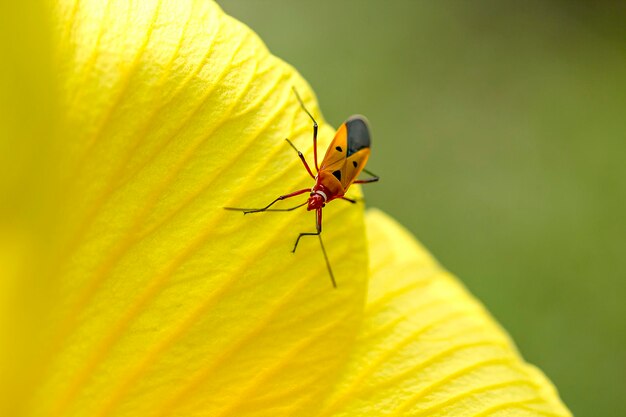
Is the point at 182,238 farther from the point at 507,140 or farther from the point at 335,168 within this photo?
the point at 507,140

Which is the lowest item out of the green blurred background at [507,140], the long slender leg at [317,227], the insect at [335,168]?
the green blurred background at [507,140]

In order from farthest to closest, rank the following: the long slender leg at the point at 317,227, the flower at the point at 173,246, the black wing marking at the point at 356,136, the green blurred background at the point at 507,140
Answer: the green blurred background at the point at 507,140 < the black wing marking at the point at 356,136 < the long slender leg at the point at 317,227 < the flower at the point at 173,246

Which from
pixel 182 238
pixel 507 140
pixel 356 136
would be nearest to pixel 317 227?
pixel 182 238

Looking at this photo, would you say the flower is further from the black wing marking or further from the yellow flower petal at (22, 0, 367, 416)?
the black wing marking

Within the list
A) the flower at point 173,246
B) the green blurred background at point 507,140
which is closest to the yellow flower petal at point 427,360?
the flower at point 173,246

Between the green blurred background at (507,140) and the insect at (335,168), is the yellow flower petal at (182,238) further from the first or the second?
the green blurred background at (507,140)

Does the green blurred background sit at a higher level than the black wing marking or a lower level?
lower

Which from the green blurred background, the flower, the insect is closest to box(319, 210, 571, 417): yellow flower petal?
the flower
